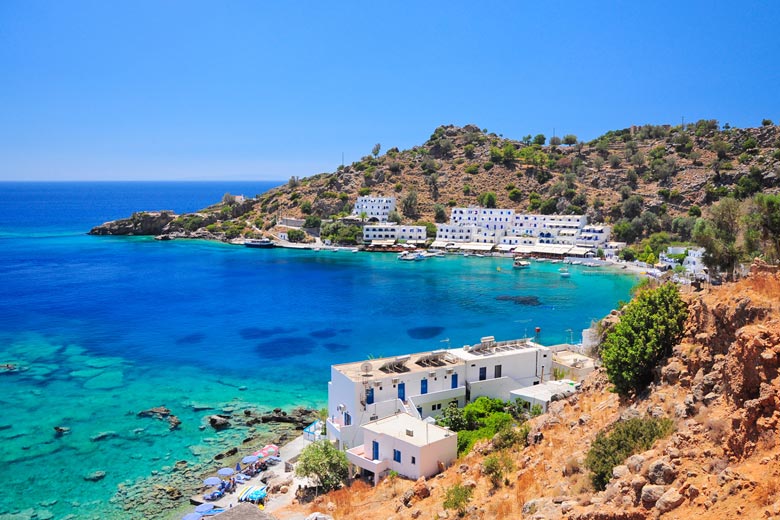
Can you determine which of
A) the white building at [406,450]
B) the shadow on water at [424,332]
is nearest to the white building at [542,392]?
the white building at [406,450]

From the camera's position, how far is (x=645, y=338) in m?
15.5

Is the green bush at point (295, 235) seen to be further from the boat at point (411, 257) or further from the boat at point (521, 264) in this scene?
the boat at point (521, 264)

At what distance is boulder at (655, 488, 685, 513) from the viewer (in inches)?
380

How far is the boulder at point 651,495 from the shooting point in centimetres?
996

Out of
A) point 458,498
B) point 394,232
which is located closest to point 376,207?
point 394,232

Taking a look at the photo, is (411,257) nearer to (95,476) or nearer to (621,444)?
(95,476)

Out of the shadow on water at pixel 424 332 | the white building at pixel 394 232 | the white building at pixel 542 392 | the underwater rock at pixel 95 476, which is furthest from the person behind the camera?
the white building at pixel 394 232

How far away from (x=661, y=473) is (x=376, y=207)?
107 meters

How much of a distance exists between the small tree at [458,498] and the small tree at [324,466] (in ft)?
25.3

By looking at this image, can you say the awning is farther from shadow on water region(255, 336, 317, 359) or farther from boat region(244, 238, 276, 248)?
shadow on water region(255, 336, 317, 359)

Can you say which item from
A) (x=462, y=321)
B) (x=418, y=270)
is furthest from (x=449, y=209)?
(x=462, y=321)

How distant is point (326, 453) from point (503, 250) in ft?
260

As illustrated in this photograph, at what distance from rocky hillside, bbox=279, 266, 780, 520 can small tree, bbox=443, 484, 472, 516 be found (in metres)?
0.18

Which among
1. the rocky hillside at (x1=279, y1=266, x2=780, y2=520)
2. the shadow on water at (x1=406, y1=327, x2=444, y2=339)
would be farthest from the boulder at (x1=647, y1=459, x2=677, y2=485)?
→ the shadow on water at (x1=406, y1=327, x2=444, y2=339)
